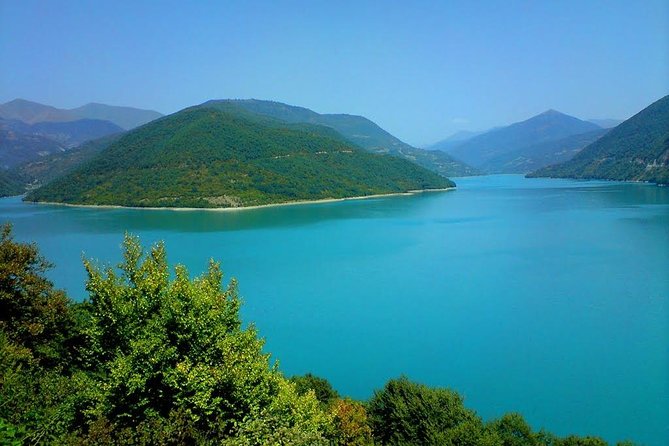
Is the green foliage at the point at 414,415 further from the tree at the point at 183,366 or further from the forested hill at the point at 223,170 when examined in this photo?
the forested hill at the point at 223,170

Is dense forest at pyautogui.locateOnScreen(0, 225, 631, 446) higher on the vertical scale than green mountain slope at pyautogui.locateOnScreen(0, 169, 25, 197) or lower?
lower

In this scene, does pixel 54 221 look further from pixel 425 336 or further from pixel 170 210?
pixel 425 336

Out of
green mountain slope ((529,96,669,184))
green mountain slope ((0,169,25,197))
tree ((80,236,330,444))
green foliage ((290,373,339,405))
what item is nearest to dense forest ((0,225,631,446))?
tree ((80,236,330,444))

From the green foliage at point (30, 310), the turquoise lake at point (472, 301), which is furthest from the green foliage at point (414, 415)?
the green foliage at point (30, 310)

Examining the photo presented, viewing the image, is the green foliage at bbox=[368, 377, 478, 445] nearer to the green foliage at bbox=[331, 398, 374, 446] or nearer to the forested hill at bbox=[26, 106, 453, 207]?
the green foliage at bbox=[331, 398, 374, 446]

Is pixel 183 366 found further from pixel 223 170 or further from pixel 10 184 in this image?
pixel 10 184
